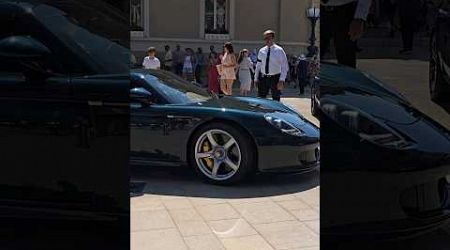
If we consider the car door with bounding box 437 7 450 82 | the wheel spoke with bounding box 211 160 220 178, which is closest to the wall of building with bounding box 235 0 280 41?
the wheel spoke with bounding box 211 160 220 178

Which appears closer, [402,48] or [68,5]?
[68,5]

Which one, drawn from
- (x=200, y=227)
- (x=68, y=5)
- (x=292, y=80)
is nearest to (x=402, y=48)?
(x=292, y=80)

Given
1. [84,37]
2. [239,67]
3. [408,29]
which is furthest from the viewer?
[408,29]

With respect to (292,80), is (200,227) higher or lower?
lower

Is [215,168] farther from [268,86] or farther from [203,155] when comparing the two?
[268,86]

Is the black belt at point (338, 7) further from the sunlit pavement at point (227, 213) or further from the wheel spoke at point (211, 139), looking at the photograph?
the wheel spoke at point (211, 139)

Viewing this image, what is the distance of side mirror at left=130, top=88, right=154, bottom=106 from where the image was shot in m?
1.59

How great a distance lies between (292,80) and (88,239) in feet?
3.11

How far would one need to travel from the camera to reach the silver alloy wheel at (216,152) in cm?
159

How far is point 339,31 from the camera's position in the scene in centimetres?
169

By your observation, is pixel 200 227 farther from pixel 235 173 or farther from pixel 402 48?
pixel 402 48

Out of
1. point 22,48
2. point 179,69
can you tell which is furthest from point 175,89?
point 22,48

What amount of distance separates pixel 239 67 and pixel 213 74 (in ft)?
0.32

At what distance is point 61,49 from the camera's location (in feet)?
5.60
